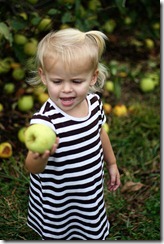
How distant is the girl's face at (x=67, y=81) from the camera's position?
66.5 inches

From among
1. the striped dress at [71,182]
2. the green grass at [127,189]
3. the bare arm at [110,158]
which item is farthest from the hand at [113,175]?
the green grass at [127,189]

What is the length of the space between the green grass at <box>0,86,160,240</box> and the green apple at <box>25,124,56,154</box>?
839 millimetres

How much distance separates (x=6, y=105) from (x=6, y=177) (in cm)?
69

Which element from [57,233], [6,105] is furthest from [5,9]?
[57,233]

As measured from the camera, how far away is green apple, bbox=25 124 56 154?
163 centimetres

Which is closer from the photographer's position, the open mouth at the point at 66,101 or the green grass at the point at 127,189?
the open mouth at the point at 66,101

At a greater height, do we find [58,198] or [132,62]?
[58,198]

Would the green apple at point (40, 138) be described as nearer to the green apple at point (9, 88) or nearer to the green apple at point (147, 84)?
the green apple at point (9, 88)

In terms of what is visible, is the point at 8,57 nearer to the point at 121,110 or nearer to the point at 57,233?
the point at 121,110

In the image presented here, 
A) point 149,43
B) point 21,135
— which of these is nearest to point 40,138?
point 21,135

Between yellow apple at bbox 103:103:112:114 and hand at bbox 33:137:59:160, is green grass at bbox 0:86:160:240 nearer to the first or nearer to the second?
yellow apple at bbox 103:103:112:114

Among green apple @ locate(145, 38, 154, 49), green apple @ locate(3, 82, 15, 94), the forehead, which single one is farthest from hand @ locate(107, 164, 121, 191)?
green apple @ locate(145, 38, 154, 49)

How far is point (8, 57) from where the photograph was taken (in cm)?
321

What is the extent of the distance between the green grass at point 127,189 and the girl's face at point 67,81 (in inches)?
35.1
